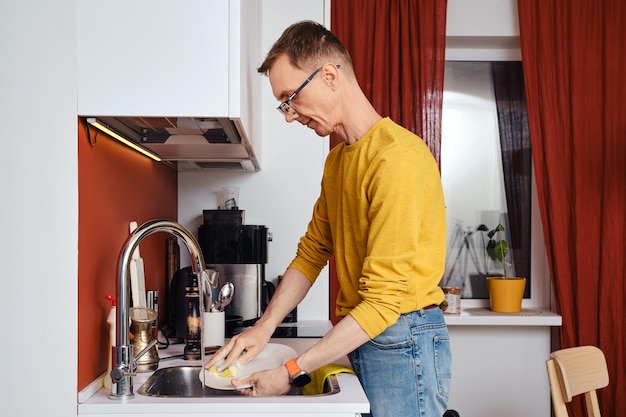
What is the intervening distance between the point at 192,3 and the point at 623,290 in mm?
2316

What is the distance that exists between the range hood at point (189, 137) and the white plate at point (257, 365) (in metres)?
0.54

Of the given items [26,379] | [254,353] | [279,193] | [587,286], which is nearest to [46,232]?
[26,379]

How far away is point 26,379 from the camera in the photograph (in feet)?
4.30

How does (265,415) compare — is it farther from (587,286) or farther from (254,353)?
(587,286)

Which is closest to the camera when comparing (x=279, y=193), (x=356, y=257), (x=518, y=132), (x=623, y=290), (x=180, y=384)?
(x=356, y=257)

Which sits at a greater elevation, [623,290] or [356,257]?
[356,257]

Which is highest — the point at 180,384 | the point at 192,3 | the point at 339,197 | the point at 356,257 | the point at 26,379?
the point at 192,3

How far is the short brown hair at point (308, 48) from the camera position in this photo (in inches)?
56.5

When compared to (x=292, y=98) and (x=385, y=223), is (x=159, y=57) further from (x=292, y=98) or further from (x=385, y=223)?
(x=385, y=223)

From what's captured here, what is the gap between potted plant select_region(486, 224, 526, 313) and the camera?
2.97 metres

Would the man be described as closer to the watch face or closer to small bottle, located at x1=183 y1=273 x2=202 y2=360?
the watch face

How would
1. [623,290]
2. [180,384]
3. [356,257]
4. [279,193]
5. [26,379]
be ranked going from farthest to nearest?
[623,290]
[279,193]
[180,384]
[356,257]
[26,379]

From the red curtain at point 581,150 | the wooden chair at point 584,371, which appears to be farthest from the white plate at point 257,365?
the red curtain at point 581,150

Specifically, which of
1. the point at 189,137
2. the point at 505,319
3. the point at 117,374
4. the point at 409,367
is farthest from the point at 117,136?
the point at 505,319
